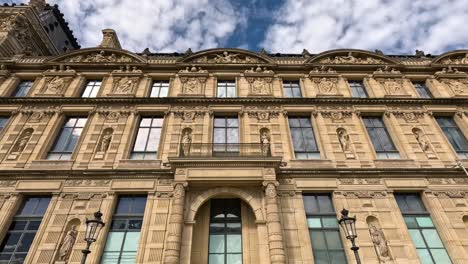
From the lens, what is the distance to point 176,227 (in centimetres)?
1100

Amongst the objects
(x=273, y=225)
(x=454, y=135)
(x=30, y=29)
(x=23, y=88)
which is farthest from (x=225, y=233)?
(x=30, y=29)

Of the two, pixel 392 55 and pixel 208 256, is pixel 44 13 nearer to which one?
pixel 208 256

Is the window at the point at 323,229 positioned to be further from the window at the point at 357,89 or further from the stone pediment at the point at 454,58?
the stone pediment at the point at 454,58

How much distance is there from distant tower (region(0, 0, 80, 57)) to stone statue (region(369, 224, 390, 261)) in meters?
23.9

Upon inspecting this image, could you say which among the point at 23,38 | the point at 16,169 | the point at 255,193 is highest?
the point at 23,38

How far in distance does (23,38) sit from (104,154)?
15818 mm

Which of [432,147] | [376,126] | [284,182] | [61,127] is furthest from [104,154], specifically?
[432,147]

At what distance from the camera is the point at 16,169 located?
43.4 feet

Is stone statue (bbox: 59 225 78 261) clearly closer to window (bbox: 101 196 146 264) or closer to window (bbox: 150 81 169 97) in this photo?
window (bbox: 101 196 146 264)

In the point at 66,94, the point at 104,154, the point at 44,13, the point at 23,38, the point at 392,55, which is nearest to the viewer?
the point at 104,154

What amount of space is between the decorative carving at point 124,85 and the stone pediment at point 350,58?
11557 millimetres

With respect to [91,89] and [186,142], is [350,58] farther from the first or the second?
[91,89]

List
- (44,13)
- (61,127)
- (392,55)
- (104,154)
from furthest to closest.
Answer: (44,13), (392,55), (61,127), (104,154)

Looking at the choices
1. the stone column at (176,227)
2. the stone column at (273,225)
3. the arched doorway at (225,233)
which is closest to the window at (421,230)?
the stone column at (273,225)
